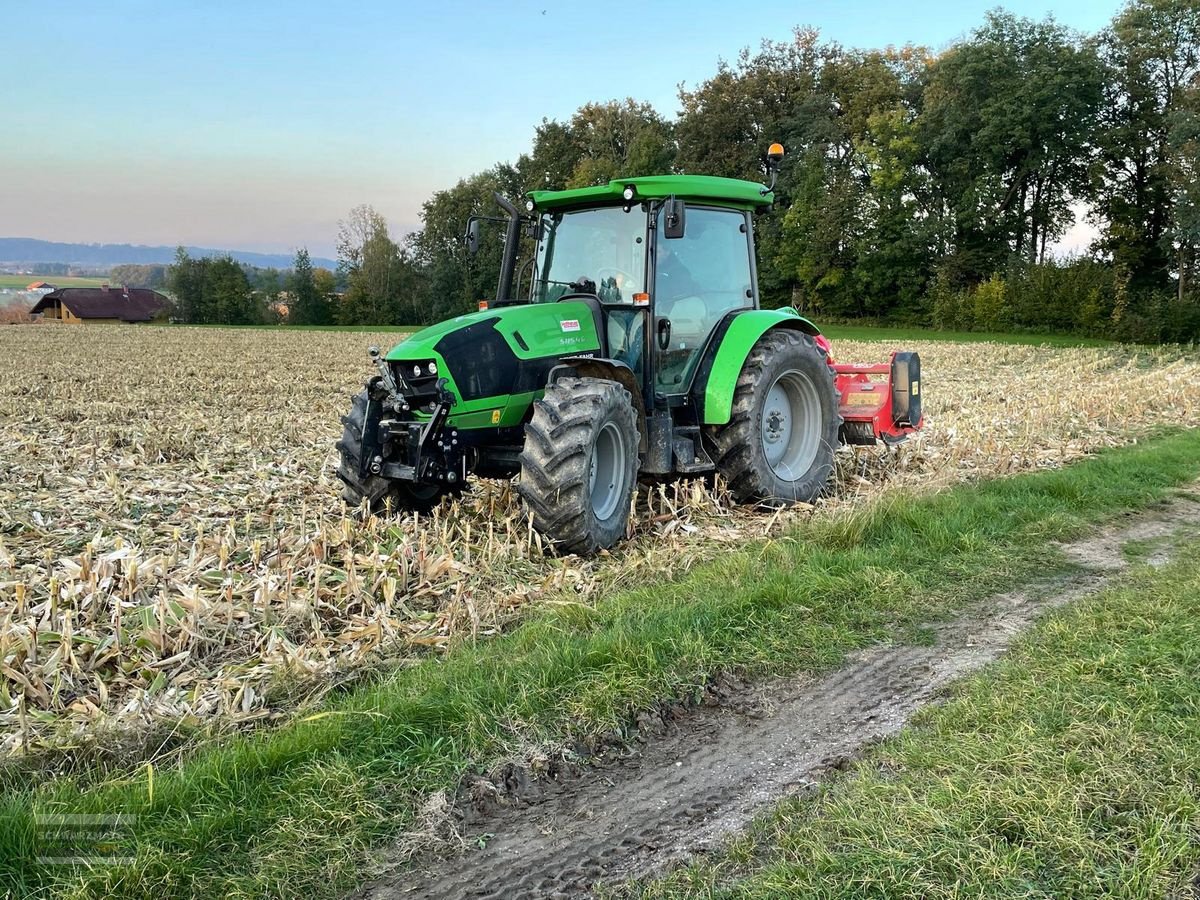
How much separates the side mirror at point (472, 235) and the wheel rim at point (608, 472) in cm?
208

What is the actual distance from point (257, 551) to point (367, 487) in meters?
0.96

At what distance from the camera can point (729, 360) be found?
6.79m

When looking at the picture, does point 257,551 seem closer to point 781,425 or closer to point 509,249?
point 509,249

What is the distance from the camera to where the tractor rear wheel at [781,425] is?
6.78 metres

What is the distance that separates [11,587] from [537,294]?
3.99 m

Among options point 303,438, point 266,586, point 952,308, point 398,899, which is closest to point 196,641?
point 266,586

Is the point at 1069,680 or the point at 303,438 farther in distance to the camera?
the point at 303,438

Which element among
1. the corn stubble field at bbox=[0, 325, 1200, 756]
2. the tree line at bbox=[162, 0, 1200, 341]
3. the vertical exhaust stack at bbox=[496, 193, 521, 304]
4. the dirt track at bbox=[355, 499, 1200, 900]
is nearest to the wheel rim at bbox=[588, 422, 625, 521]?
the corn stubble field at bbox=[0, 325, 1200, 756]

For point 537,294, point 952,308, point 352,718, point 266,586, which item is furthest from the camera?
point 952,308

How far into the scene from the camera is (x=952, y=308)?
1501 inches

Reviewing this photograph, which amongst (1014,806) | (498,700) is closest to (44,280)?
(498,700)

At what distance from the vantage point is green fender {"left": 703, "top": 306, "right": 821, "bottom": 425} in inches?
263

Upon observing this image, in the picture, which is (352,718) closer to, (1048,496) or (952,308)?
(1048,496)

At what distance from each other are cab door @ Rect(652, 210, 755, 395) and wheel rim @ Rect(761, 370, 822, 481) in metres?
0.82
